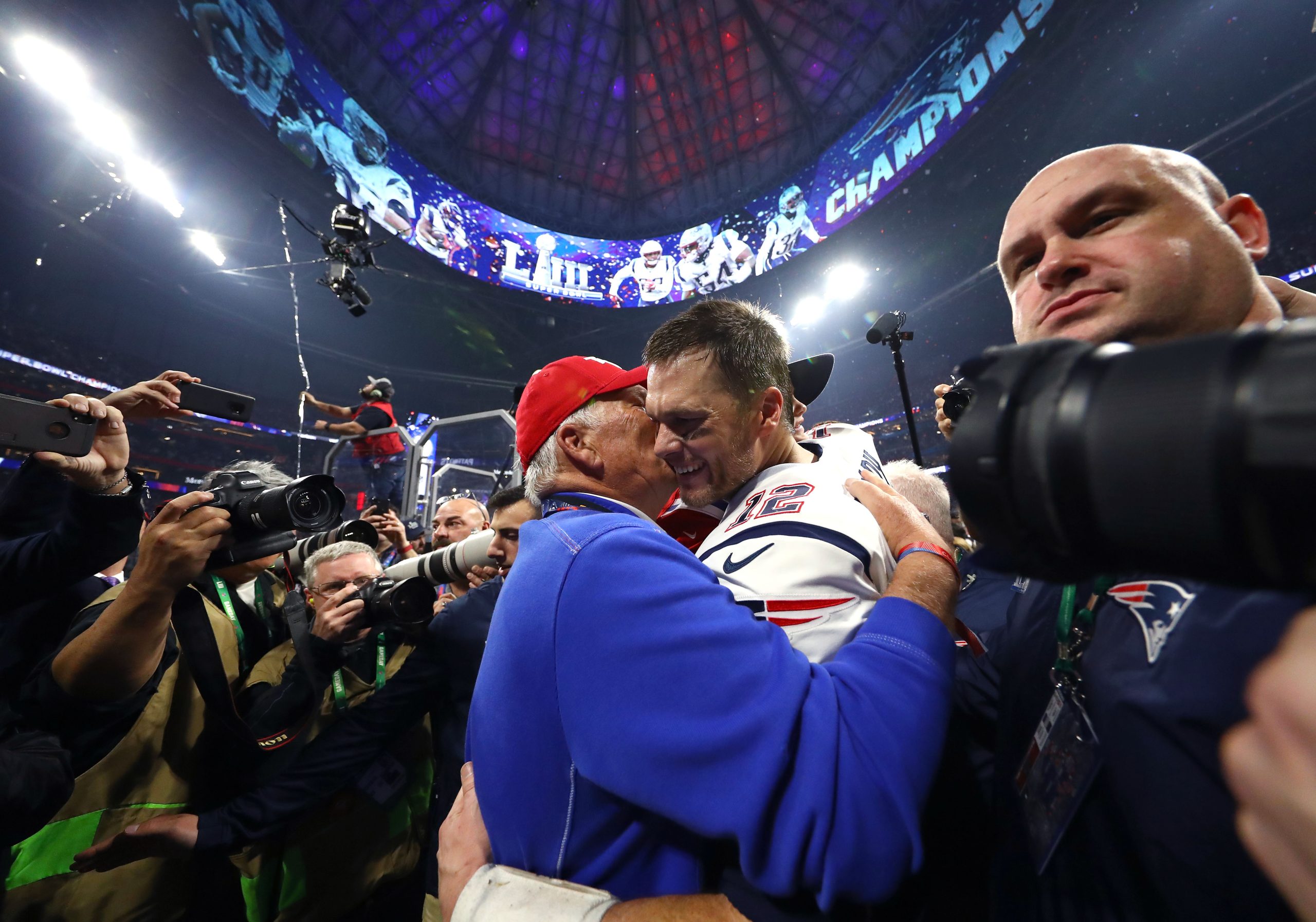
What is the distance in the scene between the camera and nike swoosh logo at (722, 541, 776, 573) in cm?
108

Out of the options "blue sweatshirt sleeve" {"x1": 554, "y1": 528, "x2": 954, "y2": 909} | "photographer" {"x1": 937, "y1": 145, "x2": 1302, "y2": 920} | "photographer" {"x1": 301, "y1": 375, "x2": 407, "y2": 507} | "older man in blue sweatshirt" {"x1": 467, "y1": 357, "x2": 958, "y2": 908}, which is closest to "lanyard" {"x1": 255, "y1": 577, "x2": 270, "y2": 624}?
"older man in blue sweatshirt" {"x1": 467, "y1": 357, "x2": 958, "y2": 908}

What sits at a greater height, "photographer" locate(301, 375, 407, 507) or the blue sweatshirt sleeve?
"photographer" locate(301, 375, 407, 507)

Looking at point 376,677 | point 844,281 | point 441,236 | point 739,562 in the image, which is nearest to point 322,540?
point 376,677

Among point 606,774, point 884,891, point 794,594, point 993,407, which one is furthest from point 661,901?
point 993,407

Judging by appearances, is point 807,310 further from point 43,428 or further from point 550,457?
point 43,428

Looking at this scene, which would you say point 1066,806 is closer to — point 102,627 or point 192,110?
point 102,627

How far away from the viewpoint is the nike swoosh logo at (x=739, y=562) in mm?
1077

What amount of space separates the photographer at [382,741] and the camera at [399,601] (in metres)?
0.11

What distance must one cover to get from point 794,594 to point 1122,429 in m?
0.72

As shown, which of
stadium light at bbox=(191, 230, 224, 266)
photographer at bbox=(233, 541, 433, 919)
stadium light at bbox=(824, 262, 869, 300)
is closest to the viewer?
photographer at bbox=(233, 541, 433, 919)

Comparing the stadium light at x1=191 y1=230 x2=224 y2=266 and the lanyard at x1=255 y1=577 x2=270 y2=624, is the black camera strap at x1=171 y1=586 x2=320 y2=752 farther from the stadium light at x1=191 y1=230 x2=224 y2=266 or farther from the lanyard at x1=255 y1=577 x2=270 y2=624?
the stadium light at x1=191 y1=230 x2=224 y2=266

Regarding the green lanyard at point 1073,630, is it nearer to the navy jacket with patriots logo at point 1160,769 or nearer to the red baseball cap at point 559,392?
the navy jacket with patriots logo at point 1160,769

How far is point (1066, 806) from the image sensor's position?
0.72m

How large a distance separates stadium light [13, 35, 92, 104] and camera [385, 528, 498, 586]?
1634 cm
